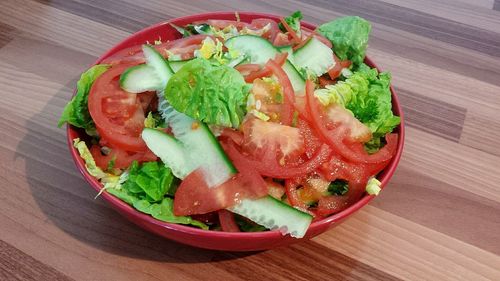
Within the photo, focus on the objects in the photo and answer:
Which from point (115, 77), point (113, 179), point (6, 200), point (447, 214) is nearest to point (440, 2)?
point (447, 214)

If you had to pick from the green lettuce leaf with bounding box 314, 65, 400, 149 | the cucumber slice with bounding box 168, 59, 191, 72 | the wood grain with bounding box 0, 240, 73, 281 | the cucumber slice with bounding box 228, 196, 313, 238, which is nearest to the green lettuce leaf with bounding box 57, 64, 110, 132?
the cucumber slice with bounding box 168, 59, 191, 72

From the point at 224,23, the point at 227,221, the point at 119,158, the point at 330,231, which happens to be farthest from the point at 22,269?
the point at 224,23

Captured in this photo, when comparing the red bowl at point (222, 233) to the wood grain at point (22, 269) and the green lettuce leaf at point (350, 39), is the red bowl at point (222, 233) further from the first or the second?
the green lettuce leaf at point (350, 39)

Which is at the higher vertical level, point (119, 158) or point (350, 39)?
point (350, 39)

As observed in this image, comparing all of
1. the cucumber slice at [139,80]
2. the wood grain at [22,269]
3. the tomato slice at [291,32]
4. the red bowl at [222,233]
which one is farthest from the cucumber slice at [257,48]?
the wood grain at [22,269]

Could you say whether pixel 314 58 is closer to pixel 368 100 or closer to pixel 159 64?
pixel 368 100

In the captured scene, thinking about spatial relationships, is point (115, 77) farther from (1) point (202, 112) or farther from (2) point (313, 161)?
(2) point (313, 161)
